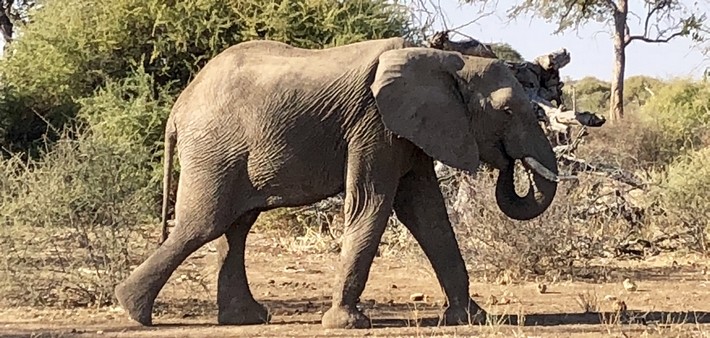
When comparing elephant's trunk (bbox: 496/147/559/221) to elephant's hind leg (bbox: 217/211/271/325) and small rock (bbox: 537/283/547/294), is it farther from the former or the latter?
small rock (bbox: 537/283/547/294)

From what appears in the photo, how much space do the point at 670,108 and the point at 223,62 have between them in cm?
2252

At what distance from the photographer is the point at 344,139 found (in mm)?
7539

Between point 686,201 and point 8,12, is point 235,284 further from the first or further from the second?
point 8,12

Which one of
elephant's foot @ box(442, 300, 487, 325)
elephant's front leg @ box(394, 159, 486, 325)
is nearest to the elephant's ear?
elephant's front leg @ box(394, 159, 486, 325)

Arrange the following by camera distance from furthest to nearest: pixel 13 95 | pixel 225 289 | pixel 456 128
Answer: pixel 13 95, pixel 225 289, pixel 456 128

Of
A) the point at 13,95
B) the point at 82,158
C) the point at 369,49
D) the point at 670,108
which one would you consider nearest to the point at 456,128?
the point at 369,49

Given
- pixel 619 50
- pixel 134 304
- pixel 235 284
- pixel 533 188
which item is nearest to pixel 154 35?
pixel 235 284

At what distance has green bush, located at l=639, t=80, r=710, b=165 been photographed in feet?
66.4

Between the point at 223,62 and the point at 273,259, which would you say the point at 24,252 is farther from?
the point at 273,259

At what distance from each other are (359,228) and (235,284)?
3.74ft

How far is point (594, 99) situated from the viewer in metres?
45.8

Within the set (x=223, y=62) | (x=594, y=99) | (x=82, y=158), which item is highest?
(x=594, y=99)

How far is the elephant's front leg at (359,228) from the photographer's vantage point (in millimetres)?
7500

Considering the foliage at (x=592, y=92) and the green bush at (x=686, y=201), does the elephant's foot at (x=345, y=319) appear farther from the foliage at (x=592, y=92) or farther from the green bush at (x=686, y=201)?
the foliage at (x=592, y=92)
